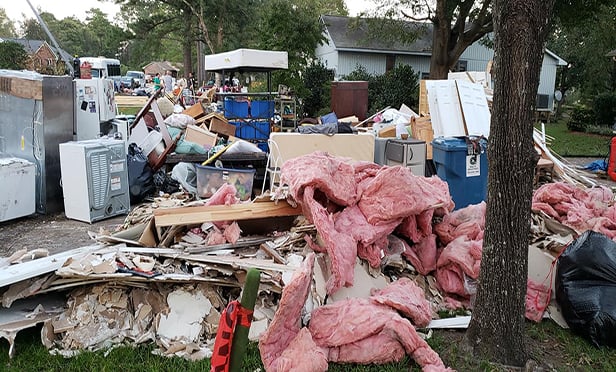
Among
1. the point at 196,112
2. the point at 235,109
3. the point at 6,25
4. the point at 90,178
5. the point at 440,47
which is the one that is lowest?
the point at 90,178

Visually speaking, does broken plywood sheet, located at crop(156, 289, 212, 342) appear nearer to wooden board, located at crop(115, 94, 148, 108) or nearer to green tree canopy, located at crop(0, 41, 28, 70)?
wooden board, located at crop(115, 94, 148, 108)

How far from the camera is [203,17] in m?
33.0

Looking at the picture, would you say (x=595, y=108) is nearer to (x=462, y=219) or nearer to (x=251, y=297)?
(x=462, y=219)

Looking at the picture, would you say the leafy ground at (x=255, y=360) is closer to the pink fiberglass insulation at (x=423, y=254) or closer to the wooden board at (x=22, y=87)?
Answer: the pink fiberglass insulation at (x=423, y=254)

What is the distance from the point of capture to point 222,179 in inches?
266

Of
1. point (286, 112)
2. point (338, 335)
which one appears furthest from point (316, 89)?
point (338, 335)

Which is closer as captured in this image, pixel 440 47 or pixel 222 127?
pixel 222 127

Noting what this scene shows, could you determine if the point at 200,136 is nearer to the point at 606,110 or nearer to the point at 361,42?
the point at 606,110

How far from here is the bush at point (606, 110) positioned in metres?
20.4

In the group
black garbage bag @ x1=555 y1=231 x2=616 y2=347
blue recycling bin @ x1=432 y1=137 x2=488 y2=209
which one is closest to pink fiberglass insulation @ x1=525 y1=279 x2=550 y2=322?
black garbage bag @ x1=555 y1=231 x2=616 y2=347

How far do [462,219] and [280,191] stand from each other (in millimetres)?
1698

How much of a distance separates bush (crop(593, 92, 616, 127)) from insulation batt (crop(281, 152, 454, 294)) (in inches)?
780

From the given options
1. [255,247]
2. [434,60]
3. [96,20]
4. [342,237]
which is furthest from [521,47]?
[96,20]

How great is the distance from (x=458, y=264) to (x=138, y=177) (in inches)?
205
